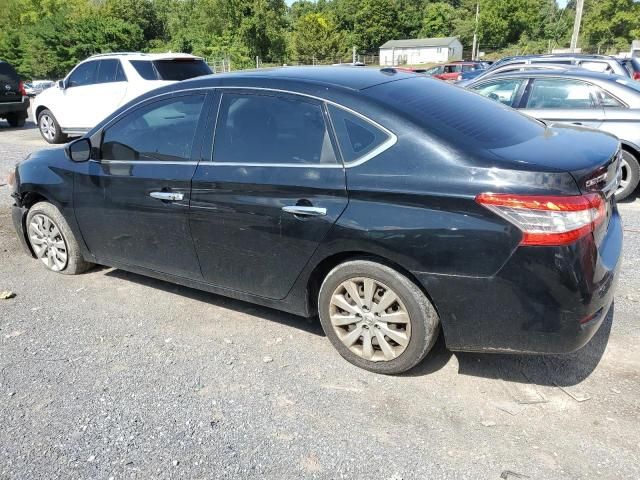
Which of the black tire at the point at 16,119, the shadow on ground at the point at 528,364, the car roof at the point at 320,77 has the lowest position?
the black tire at the point at 16,119

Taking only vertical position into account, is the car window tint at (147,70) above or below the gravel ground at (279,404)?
above

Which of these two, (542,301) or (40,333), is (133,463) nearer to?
(40,333)

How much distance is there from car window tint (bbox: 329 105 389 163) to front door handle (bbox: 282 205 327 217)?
316mm

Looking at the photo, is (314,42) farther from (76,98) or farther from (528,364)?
(528,364)

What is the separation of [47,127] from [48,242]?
9.30 metres

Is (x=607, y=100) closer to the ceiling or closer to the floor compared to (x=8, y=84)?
closer to the ceiling

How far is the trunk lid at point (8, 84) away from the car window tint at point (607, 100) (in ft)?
47.2

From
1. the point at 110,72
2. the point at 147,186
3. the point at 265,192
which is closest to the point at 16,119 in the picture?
the point at 110,72

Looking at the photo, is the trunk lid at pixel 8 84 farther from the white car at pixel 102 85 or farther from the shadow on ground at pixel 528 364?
the shadow on ground at pixel 528 364

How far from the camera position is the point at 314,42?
74125 millimetres

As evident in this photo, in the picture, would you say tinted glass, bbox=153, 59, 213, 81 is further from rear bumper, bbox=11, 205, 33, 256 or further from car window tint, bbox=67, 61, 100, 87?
rear bumper, bbox=11, 205, 33, 256

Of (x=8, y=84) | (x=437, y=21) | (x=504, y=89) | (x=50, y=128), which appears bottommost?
(x=437, y=21)

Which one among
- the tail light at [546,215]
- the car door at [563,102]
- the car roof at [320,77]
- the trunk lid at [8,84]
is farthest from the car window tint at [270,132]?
the trunk lid at [8,84]

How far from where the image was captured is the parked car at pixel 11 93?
1480 cm
